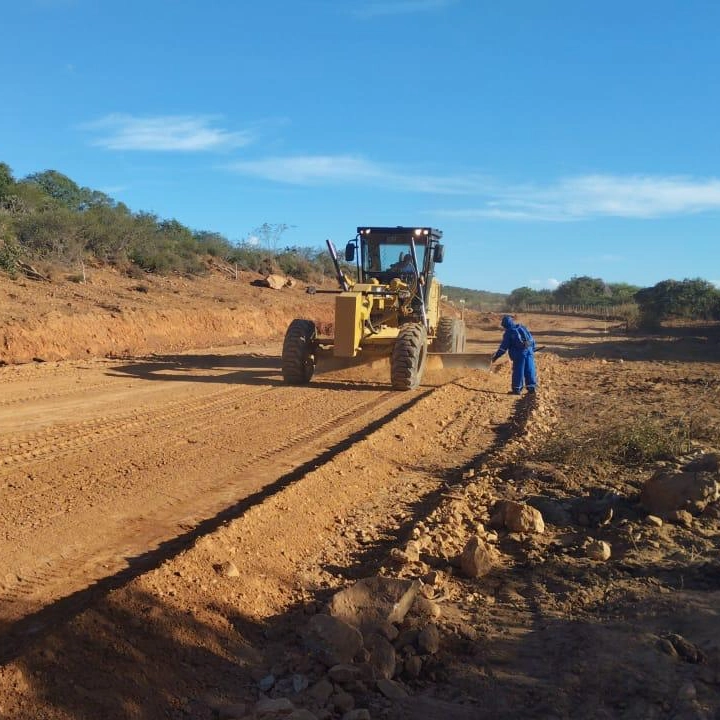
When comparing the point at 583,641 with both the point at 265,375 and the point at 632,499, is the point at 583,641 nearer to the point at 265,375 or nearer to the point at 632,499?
the point at 632,499

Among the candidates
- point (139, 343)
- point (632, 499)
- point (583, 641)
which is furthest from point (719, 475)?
point (139, 343)

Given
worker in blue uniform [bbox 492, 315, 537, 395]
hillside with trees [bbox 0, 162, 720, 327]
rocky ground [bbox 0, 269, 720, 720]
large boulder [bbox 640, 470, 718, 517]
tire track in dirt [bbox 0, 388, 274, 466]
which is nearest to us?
rocky ground [bbox 0, 269, 720, 720]

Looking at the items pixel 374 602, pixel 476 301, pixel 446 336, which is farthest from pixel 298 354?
pixel 476 301

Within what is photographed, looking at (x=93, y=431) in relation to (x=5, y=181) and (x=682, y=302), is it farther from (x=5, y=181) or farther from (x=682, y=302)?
(x=682, y=302)

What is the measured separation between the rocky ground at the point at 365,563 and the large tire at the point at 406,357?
1.51 metres

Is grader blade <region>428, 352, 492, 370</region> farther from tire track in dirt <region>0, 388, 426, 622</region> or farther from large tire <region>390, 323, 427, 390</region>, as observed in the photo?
tire track in dirt <region>0, 388, 426, 622</region>

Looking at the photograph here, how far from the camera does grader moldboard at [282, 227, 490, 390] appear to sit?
11.6 meters

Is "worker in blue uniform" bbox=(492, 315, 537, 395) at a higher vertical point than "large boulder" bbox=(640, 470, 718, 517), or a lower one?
higher

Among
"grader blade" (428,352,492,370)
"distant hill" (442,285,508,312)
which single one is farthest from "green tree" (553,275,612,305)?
"grader blade" (428,352,492,370)

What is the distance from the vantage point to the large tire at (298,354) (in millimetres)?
12039

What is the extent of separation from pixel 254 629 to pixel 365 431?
490cm

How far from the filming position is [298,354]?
12047 mm

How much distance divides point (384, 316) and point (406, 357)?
183 cm

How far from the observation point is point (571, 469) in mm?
6406
